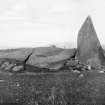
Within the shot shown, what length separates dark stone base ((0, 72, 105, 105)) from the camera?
4996 millimetres

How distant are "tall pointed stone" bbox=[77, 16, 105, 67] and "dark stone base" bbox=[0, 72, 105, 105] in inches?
30.5

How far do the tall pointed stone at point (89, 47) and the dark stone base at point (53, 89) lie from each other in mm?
775

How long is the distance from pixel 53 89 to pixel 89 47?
2.32 metres

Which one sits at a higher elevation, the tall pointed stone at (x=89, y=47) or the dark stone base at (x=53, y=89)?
the tall pointed stone at (x=89, y=47)

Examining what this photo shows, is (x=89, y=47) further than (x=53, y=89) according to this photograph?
Yes

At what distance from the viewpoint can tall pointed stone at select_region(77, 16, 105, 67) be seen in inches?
251

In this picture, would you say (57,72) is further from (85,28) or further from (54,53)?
(85,28)

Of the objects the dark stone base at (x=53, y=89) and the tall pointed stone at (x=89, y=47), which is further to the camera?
the tall pointed stone at (x=89, y=47)

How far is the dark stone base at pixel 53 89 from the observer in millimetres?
4996

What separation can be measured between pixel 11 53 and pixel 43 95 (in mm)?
2778

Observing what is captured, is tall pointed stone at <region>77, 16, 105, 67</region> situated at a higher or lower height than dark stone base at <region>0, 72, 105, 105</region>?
higher

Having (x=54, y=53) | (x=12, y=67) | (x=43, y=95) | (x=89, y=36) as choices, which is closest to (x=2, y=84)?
(x=12, y=67)

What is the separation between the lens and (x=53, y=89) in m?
5.22

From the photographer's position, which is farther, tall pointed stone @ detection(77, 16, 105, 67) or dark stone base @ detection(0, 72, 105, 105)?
tall pointed stone @ detection(77, 16, 105, 67)
